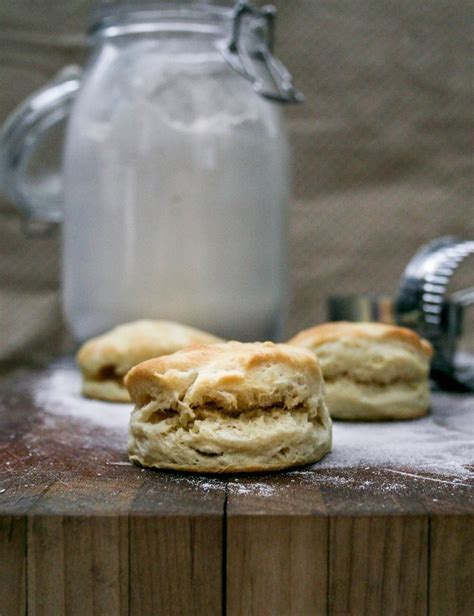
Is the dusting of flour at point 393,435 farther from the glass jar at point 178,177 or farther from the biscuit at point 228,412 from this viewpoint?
the glass jar at point 178,177

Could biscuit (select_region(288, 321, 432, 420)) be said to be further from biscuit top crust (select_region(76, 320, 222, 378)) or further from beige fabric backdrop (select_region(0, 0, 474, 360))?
beige fabric backdrop (select_region(0, 0, 474, 360))

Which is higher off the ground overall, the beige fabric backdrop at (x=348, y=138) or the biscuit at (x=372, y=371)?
the beige fabric backdrop at (x=348, y=138)

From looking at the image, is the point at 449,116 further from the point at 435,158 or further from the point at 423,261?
the point at 423,261

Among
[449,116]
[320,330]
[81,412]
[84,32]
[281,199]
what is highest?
[84,32]

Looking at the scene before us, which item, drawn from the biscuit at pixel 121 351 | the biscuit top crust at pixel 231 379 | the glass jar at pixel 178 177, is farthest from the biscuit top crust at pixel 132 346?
the biscuit top crust at pixel 231 379

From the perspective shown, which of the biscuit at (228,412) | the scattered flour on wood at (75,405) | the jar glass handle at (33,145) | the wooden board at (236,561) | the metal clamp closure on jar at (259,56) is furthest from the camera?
the jar glass handle at (33,145)

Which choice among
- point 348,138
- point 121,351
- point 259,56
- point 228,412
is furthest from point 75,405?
point 348,138

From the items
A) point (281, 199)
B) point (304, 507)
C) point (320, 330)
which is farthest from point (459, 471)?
point (281, 199)
